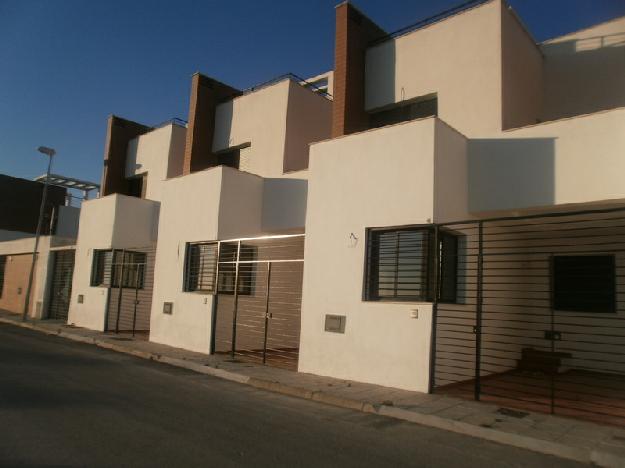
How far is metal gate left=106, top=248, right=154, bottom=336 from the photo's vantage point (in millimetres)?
17453

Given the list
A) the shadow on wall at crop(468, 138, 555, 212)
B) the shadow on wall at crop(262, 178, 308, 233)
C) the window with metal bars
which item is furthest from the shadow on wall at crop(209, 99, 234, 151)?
the shadow on wall at crop(468, 138, 555, 212)

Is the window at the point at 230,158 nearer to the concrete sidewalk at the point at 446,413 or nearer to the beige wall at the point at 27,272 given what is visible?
the concrete sidewalk at the point at 446,413

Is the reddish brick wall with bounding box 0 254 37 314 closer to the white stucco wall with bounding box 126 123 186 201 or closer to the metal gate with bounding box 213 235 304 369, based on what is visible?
the white stucco wall with bounding box 126 123 186 201

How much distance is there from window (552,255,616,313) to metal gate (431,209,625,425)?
2 centimetres

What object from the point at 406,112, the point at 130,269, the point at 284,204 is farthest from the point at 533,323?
the point at 130,269

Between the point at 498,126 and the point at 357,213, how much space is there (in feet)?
11.3

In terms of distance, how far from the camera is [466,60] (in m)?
11.1

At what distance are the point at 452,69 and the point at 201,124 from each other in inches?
353

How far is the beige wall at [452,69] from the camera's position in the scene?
1053cm

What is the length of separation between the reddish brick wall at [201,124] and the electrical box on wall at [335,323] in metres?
8.77

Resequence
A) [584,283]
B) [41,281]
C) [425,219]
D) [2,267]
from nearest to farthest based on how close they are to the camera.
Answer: [425,219], [584,283], [41,281], [2,267]

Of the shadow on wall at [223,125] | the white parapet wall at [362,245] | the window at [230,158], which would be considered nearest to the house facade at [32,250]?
the window at [230,158]

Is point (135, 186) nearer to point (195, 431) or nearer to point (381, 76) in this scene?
point (381, 76)

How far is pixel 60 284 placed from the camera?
71.3ft
